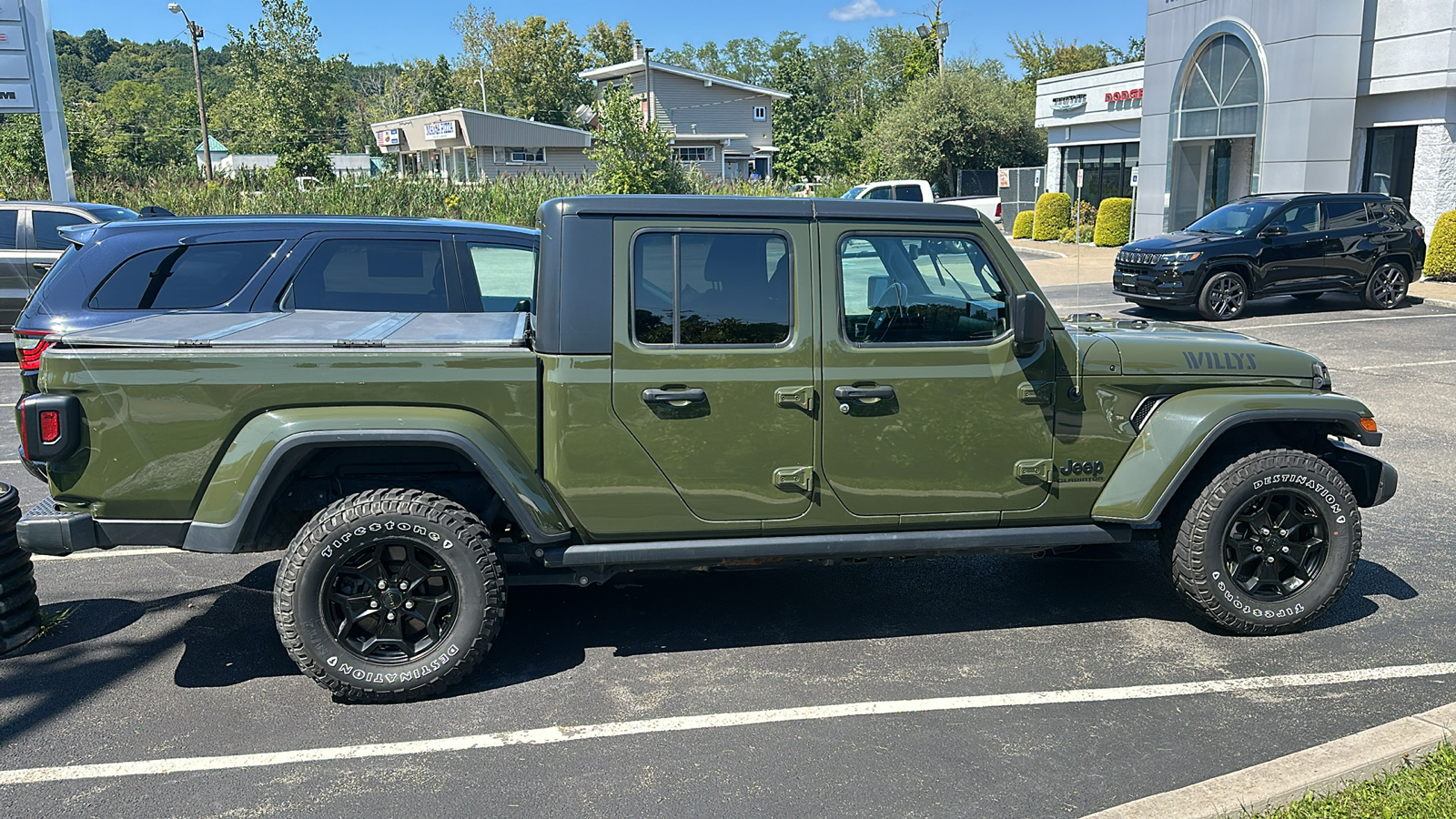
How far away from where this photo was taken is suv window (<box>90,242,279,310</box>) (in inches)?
273

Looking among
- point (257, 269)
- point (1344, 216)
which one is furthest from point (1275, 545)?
point (1344, 216)

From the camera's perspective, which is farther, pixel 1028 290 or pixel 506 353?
pixel 1028 290

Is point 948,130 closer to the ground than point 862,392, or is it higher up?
higher up

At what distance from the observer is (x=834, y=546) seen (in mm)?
4516

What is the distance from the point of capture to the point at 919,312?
15.1ft

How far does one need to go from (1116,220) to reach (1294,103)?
7.41 meters

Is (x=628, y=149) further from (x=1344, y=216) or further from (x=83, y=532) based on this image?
(x=83, y=532)

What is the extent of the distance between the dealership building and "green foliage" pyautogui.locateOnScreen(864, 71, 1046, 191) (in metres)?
15.2

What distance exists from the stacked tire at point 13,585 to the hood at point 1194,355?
15.6ft

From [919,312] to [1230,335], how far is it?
1.78m

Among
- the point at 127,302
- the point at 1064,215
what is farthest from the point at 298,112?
the point at 127,302

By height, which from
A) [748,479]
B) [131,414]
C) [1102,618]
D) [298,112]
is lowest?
[1102,618]

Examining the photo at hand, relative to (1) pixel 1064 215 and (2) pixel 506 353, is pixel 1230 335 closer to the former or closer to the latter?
A: (2) pixel 506 353

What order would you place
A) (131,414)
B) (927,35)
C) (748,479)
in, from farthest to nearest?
1. (927,35)
2. (748,479)
3. (131,414)
